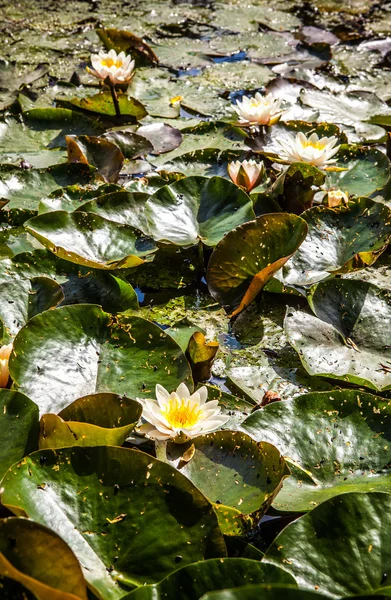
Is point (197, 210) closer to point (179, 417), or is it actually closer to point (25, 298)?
point (25, 298)

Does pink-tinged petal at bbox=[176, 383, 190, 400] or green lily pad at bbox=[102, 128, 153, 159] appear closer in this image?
pink-tinged petal at bbox=[176, 383, 190, 400]

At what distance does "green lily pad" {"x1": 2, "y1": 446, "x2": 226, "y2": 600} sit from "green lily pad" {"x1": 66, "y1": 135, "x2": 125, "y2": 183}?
187 centimetres

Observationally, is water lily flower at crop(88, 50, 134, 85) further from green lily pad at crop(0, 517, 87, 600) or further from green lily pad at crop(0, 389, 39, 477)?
green lily pad at crop(0, 517, 87, 600)

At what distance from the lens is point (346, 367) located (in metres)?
2.07

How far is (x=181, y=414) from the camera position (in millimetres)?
1655

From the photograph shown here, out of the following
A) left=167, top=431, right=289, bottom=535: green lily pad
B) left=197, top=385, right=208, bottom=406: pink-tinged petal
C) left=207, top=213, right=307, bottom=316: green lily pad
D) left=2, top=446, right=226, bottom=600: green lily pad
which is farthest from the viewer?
left=207, top=213, right=307, bottom=316: green lily pad

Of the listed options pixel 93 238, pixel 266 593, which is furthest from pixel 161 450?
pixel 93 238

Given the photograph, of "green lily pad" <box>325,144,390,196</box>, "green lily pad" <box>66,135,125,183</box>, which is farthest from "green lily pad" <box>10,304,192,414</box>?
"green lily pad" <box>325,144,390,196</box>

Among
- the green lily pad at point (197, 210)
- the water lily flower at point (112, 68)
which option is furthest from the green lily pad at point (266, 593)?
the water lily flower at point (112, 68)

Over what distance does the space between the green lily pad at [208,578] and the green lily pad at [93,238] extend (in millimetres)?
1271

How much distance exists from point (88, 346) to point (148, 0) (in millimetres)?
4503

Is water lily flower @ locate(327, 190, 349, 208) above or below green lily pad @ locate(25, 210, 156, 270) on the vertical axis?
above

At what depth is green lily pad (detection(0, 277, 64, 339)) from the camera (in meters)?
2.13

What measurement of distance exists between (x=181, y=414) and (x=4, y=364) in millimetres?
547
